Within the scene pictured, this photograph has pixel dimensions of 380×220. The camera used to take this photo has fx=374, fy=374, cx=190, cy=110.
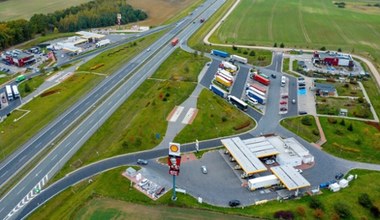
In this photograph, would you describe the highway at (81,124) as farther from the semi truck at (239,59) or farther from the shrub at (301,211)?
the shrub at (301,211)

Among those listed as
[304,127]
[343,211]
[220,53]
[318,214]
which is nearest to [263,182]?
[318,214]

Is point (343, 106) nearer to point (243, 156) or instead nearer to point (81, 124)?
point (243, 156)

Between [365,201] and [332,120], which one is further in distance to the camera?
[332,120]

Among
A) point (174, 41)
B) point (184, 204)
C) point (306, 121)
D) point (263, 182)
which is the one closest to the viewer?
point (184, 204)

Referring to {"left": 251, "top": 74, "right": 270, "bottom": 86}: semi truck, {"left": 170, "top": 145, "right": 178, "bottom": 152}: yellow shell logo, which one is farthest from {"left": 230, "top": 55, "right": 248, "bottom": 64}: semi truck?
{"left": 170, "top": 145, "right": 178, "bottom": 152}: yellow shell logo

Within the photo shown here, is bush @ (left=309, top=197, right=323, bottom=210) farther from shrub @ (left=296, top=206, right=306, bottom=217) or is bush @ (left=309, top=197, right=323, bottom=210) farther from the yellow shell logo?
the yellow shell logo
